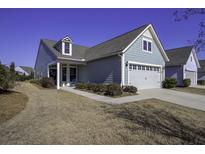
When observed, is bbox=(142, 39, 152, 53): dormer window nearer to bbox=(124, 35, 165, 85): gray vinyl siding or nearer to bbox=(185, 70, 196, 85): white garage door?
bbox=(124, 35, 165, 85): gray vinyl siding

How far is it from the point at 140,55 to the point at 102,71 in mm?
4249

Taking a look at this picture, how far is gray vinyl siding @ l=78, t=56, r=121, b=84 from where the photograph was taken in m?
14.0

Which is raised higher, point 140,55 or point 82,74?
point 140,55

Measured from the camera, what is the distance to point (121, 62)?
1334 centimetres

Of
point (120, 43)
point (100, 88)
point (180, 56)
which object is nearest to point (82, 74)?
point (120, 43)

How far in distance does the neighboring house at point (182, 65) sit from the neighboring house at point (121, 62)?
225 inches

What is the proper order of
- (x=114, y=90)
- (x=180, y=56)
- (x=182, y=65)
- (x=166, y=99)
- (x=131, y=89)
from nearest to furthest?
1. (x=166, y=99)
2. (x=114, y=90)
3. (x=131, y=89)
4. (x=182, y=65)
5. (x=180, y=56)

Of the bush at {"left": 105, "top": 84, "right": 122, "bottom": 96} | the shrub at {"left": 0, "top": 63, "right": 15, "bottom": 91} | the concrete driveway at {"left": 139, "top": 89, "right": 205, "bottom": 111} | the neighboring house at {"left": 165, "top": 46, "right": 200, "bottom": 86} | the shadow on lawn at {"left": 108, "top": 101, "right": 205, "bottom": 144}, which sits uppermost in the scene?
the neighboring house at {"left": 165, "top": 46, "right": 200, "bottom": 86}

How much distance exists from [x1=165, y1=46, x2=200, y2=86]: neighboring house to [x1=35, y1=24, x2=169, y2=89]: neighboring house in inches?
225

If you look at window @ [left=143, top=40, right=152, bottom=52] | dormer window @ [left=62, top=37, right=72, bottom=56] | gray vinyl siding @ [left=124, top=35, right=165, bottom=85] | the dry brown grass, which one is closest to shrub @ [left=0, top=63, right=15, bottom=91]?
the dry brown grass

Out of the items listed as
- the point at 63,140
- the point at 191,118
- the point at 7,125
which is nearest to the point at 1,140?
the point at 7,125

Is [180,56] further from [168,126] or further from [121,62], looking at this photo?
[168,126]
